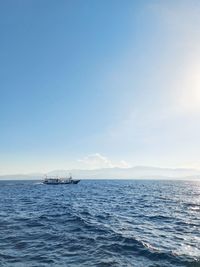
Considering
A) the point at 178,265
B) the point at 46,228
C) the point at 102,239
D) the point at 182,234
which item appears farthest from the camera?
the point at 46,228

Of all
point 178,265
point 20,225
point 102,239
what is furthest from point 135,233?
point 20,225

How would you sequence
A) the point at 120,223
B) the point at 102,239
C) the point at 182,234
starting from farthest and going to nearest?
the point at 120,223 < the point at 182,234 < the point at 102,239

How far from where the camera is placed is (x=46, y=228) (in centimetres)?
2953

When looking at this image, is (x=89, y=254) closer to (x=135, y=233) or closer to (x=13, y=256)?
(x=13, y=256)

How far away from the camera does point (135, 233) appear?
2764cm

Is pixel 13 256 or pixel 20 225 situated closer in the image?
pixel 13 256

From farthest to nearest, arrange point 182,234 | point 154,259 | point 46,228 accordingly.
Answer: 1. point 46,228
2. point 182,234
3. point 154,259

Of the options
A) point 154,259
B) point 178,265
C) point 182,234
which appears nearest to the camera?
point 178,265

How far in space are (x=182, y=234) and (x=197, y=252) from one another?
6.50 m

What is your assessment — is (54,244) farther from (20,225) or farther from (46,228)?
(20,225)

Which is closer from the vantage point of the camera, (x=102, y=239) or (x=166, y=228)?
(x=102, y=239)

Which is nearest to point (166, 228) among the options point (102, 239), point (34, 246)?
point (102, 239)

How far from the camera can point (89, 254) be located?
20.7m

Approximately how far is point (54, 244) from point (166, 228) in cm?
1238
